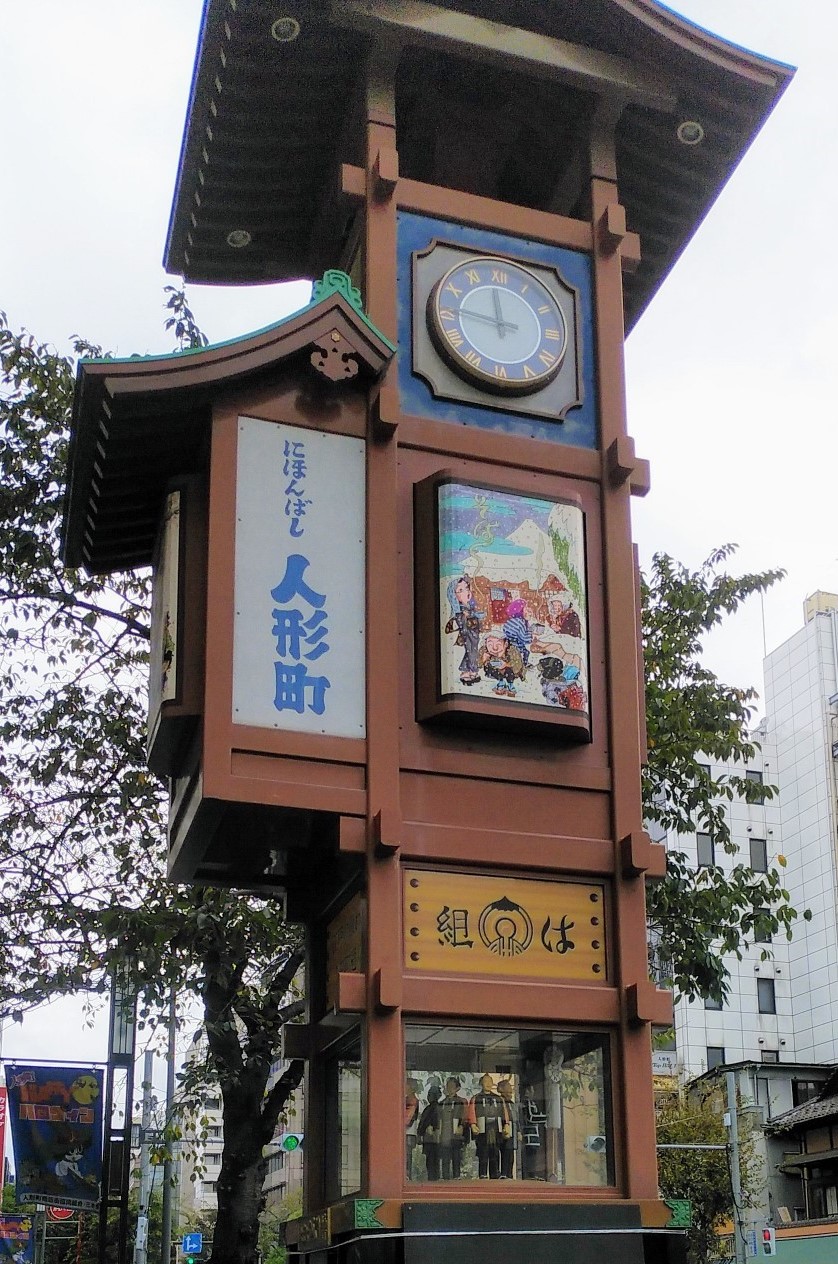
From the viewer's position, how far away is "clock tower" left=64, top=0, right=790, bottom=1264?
871cm

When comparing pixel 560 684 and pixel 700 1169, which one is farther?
pixel 700 1169

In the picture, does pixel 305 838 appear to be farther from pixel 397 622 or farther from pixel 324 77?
pixel 324 77

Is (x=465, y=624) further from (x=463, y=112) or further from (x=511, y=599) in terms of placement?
(x=463, y=112)

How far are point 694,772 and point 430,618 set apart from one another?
639cm

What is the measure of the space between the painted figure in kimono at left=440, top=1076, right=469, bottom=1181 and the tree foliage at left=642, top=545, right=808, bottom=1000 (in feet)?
19.9

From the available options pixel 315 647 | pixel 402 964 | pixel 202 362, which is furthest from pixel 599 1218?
pixel 202 362

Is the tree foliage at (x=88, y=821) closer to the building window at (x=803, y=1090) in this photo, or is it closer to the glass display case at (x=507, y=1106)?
the glass display case at (x=507, y=1106)

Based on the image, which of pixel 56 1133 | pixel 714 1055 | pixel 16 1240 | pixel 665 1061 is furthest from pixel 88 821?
pixel 714 1055

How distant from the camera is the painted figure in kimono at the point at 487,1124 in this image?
8680 mm

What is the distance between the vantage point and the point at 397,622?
9.44m

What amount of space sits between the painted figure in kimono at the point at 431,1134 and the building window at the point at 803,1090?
4676 cm

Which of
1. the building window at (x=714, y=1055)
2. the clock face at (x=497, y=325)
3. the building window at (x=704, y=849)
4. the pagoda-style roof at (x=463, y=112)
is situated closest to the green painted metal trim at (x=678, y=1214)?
the clock face at (x=497, y=325)

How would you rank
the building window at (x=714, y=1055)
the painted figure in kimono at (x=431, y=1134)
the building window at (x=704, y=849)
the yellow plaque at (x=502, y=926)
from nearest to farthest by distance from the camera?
1. the painted figure in kimono at (x=431, y=1134)
2. the yellow plaque at (x=502, y=926)
3. the building window at (x=714, y=1055)
4. the building window at (x=704, y=849)

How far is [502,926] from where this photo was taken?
9.06 m
